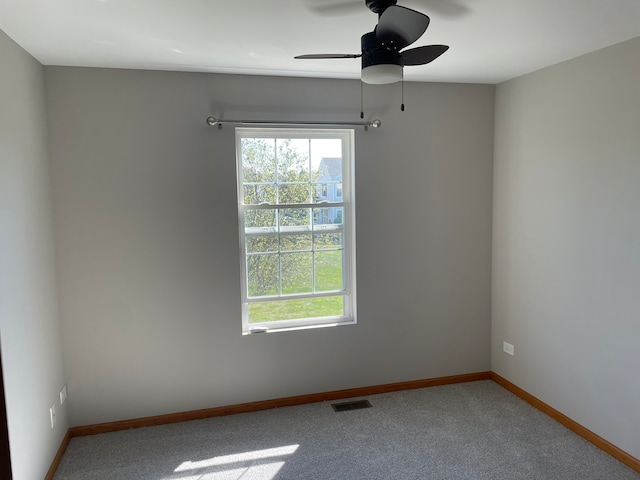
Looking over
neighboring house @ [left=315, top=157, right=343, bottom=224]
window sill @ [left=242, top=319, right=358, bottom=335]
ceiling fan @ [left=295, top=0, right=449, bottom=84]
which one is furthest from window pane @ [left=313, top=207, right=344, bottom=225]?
ceiling fan @ [left=295, top=0, right=449, bottom=84]

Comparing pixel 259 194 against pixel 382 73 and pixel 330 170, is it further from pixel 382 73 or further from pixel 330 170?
pixel 382 73

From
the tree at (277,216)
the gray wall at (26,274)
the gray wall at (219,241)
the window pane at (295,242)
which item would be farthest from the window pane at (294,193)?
the gray wall at (26,274)

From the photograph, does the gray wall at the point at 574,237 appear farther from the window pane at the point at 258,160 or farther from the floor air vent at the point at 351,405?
the window pane at the point at 258,160

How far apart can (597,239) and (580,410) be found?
114 cm

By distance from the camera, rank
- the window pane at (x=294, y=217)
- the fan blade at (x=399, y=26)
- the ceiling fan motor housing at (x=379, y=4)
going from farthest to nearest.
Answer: the window pane at (x=294, y=217), the ceiling fan motor housing at (x=379, y=4), the fan blade at (x=399, y=26)

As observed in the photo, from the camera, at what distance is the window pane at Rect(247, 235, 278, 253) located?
11.0ft

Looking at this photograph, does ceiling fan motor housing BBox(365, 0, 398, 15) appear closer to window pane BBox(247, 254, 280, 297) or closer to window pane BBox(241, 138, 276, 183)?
window pane BBox(241, 138, 276, 183)

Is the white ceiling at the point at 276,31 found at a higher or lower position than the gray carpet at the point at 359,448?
higher

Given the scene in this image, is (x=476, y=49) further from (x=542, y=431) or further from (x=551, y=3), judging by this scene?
(x=542, y=431)

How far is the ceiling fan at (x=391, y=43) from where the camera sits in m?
1.73

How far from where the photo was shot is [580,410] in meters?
2.96

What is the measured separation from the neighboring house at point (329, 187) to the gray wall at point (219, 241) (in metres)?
0.19

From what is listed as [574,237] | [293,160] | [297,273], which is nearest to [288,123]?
[293,160]

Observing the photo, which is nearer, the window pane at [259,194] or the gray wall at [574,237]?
the gray wall at [574,237]
